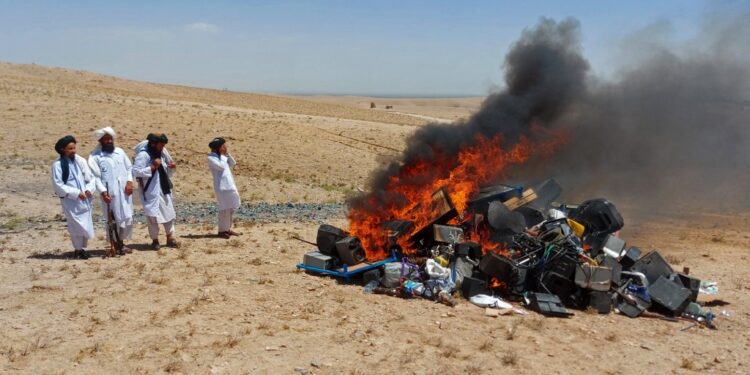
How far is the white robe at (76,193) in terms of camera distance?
9.86m

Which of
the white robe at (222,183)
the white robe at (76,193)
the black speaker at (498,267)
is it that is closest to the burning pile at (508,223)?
the black speaker at (498,267)

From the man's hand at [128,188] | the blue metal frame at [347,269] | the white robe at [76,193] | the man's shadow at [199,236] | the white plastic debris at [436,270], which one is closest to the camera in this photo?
the white plastic debris at [436,270]

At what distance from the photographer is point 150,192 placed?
10.9 m

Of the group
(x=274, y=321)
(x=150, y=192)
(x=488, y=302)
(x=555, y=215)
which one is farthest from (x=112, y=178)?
(x=555, y=215)

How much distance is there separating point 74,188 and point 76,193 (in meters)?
0.10

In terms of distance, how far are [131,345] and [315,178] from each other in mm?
16909

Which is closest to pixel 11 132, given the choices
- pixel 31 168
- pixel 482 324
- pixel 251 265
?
pixel 31 168

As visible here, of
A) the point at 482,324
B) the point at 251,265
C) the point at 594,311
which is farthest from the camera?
the point at 251,265

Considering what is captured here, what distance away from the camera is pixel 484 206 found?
406 inches

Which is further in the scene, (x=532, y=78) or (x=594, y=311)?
(x=532, y=78)

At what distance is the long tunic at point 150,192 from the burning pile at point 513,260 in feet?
10.2

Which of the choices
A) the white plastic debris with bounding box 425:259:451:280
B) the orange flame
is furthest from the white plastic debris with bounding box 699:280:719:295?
the white plastic debris with bounding box 425:259:451:280

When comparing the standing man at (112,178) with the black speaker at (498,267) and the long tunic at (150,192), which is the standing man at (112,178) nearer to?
the long tunic at (150,192)

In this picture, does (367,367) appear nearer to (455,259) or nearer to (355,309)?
(355,309)
